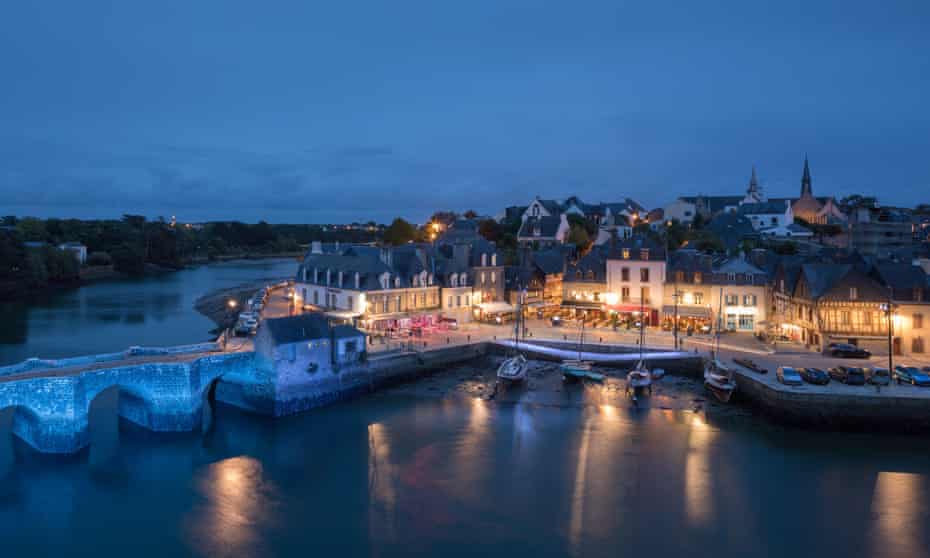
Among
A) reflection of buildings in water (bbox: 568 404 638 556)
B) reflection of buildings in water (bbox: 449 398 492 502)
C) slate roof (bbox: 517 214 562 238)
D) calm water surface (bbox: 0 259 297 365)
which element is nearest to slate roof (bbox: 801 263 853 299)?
reflection of buildings in water (bbox: 568 404 638 556)

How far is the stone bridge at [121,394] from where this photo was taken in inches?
824

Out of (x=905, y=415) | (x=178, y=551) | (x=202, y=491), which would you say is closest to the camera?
(x=178, y=551)

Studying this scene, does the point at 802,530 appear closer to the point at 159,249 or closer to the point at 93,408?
the point at 93,408

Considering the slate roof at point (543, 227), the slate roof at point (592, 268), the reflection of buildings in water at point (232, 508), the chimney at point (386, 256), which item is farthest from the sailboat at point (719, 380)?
the slate roof at point (543, 227)

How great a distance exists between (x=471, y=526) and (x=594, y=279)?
90.0 ft

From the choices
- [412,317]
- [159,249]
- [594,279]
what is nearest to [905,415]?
[594,279]

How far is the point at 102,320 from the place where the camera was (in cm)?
5059

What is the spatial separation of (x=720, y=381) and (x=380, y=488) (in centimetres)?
1612

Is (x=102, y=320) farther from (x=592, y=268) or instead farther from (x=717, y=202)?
(x=717, y=202)

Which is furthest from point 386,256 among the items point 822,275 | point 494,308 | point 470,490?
point 822,275

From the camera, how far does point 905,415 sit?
24234 mm

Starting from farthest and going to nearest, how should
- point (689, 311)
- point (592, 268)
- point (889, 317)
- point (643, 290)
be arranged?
point (592, 268)
point (643, 290)
point (689, 311)
point (889, 317)

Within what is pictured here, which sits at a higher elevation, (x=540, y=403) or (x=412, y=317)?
(x=412, y=317)

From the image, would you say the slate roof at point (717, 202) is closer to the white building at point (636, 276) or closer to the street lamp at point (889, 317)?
→ the white building at point (636, 276)
